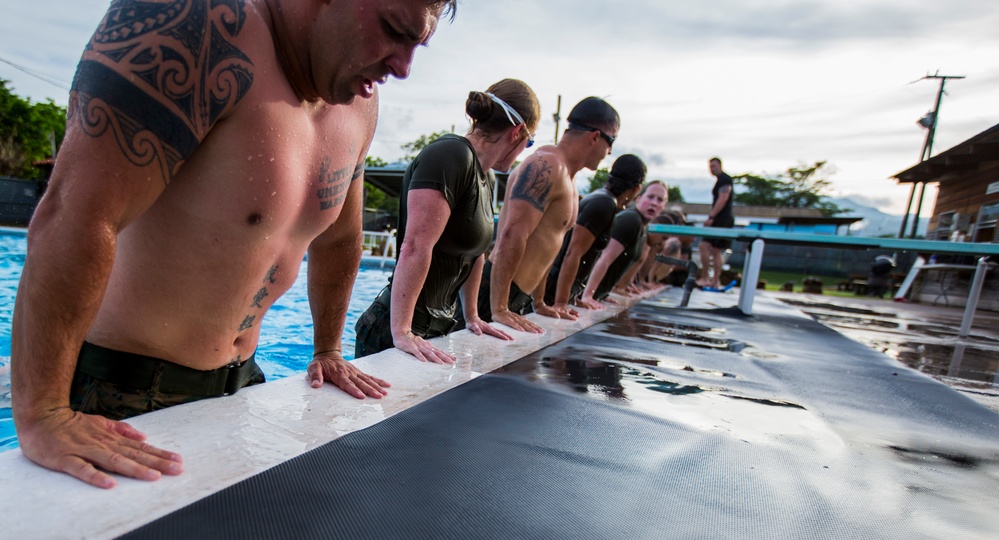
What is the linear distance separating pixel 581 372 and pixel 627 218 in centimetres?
371

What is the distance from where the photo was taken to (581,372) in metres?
1.98

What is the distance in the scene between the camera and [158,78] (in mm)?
879

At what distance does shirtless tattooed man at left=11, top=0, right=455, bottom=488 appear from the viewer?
83 cm

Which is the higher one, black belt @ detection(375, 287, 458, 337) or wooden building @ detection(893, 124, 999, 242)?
wooden building @ detection(893, 124, 999, 242)

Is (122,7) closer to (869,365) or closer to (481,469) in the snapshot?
(481,469)

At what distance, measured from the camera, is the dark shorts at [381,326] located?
2.45 meters

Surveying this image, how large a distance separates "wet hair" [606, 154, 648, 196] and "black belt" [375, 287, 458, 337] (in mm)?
2605

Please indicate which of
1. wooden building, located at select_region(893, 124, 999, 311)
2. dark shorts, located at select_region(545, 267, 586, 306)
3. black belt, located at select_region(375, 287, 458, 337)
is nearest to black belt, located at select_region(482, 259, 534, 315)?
dark shorts, located at select_region(545, 267, 586, 306)

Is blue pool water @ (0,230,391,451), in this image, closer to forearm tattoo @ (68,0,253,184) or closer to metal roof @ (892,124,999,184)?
forearm tattoo @ (68,0,253,184)

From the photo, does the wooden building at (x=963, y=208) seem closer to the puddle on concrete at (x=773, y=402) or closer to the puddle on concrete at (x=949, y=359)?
the puddle on concrete at (x=949, y=359)

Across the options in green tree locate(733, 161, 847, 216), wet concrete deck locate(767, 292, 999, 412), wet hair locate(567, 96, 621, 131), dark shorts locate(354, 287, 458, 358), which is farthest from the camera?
green tree locate(733, 161, 847, 216)

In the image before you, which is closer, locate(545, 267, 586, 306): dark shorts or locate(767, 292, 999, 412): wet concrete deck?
locate(767, 292, 999, 412): wet concrete deck

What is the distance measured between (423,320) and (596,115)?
6.59ft

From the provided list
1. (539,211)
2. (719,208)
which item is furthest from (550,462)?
(719,208)
